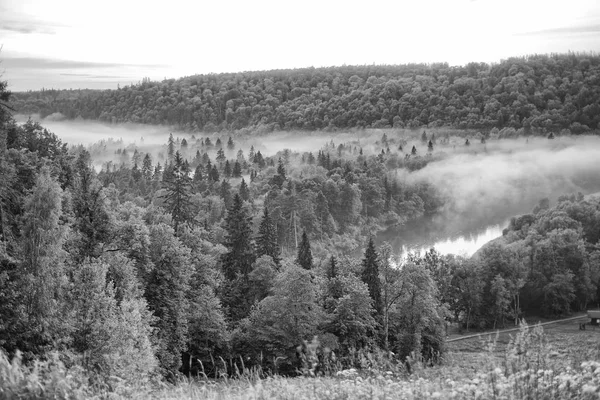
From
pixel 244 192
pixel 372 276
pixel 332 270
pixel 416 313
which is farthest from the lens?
pixel 244 192

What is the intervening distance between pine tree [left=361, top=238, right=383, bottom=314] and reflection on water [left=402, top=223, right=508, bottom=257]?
61527 millimetres

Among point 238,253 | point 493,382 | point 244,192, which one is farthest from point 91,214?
point 244,192

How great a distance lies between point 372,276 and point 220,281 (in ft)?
42.9

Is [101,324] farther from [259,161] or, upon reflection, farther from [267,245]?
[259,161]

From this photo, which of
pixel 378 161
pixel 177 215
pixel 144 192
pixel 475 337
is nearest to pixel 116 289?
Result: pixel 177 215

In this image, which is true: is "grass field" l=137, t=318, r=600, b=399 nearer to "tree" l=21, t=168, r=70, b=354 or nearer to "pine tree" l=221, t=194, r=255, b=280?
"tree" l=21, t=168, r=70, b=354

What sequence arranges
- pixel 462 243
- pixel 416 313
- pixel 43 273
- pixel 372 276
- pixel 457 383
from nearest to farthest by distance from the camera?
pixel 457 383
pixel 43 273
pixel 416 313
pixel 372 276
pixel 462 243

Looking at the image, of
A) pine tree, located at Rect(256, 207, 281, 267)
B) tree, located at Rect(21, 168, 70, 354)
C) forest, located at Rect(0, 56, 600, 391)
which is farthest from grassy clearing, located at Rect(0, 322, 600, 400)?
pine tree, located at Rect(256, 207, 281, 267)

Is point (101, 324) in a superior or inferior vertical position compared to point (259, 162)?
superior

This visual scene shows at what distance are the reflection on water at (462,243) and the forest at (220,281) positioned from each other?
973 cm

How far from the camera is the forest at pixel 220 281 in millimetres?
23578

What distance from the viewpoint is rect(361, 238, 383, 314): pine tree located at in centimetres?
5444

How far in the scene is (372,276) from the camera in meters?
55.4

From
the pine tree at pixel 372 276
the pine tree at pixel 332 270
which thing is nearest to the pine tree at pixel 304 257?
the pine tree at pixel 332 270
